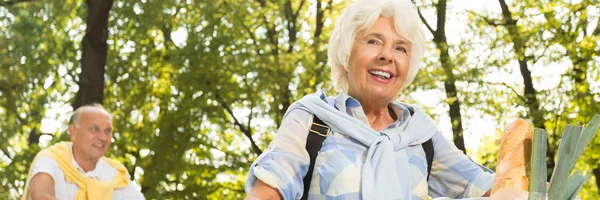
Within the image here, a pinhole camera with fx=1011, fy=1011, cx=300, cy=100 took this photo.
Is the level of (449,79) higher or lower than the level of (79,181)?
lower

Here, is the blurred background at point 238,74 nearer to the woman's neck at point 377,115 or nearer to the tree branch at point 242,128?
the tree branch at point 242,128

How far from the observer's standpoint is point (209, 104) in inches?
877

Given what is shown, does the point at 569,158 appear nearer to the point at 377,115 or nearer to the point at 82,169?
the point at 377,115

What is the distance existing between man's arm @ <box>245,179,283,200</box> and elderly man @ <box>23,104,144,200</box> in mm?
5195

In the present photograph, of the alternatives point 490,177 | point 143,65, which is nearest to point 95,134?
point 490,177

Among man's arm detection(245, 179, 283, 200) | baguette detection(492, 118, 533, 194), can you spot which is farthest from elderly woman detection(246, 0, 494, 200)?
baguette detection(492, 118, 533, 194)

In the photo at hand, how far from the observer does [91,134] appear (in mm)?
8172

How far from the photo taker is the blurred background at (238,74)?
20594 millimetres

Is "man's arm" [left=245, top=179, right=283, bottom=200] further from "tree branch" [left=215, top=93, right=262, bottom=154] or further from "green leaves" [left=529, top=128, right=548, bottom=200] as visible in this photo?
"tree branch" [left=215, top=93, right=262, bottom=154]

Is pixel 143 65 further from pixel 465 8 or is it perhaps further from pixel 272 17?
pixel 465 8

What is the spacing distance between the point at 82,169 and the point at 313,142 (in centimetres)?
558

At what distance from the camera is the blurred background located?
2059 cm

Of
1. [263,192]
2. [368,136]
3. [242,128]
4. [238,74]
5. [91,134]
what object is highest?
[368,136]

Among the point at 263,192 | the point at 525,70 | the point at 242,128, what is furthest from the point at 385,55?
the point at 242,128
